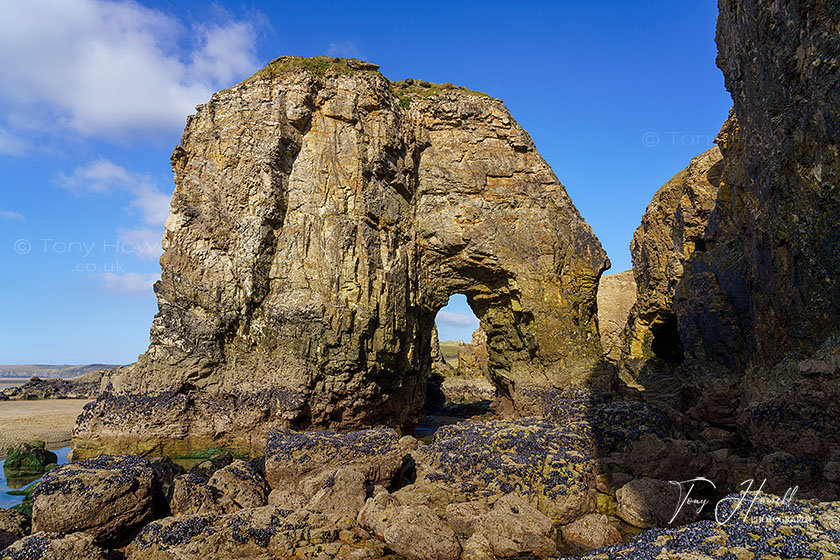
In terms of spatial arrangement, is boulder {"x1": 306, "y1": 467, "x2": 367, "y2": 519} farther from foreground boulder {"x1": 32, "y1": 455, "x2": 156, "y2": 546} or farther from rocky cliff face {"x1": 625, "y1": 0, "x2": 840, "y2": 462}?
rocky cliff face {"x1": 625, "y1": 0, "x2": 840, "y2": 462}

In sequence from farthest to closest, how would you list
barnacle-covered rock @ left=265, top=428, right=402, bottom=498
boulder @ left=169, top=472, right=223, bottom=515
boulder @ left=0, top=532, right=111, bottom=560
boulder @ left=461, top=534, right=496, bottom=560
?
barnacle-covered rock @ left=265, top=428, right=402, bottom=498, boulder @ left=169, top=472, right=223, bottom=515, boulder @ left=461, top=534, right=496, bottom=560, boulder @ left=0, top=532, right=111, bottom=560

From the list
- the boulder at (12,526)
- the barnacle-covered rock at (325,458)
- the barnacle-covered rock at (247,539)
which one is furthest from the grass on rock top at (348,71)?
the barnacle-covered rock at (247,539)

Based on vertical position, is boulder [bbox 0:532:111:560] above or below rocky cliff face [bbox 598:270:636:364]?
below

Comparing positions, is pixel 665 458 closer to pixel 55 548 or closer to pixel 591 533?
pixel 591 533

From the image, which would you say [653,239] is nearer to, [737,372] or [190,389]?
[737,372]

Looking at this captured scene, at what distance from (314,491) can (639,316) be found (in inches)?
1206

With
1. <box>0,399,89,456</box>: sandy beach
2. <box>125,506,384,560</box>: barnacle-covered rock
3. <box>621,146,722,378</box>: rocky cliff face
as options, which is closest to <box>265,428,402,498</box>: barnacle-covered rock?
<box>125,506,384,560</box>: barnacle-covered rock

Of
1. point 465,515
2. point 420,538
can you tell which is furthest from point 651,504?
point 420,538

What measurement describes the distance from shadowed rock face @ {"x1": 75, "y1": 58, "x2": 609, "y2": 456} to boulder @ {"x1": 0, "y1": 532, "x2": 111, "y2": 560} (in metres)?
9.54

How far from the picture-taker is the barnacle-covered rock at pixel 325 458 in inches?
508

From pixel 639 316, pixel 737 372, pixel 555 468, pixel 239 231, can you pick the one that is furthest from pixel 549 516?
pixel 639 316

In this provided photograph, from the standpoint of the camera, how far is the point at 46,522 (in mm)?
9406

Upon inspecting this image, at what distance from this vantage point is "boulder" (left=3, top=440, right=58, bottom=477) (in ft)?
52.0

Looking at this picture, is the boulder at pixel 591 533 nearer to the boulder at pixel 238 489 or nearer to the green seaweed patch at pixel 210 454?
the boulder at pixel 238 489
